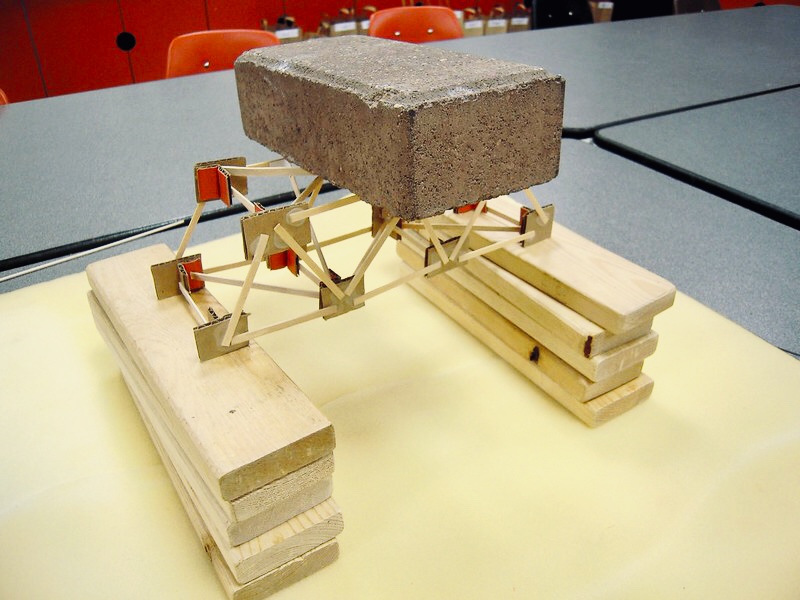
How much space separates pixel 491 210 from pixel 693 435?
1.62ft

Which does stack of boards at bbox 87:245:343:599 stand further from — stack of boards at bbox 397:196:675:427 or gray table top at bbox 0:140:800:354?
gray table top at bbox 0:140:800:354

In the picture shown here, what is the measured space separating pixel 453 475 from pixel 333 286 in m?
0.30

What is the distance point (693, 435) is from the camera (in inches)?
36.3

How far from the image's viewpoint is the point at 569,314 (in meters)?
0.94

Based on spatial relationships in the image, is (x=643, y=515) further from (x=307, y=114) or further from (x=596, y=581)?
(x=307, y=114)

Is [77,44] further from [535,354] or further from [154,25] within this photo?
[535,354]

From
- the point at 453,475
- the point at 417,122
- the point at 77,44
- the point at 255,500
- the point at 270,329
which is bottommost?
the point at 453,475

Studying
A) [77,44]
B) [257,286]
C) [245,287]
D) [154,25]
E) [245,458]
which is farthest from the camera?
[154,25]

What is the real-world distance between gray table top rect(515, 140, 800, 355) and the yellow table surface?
0.08 m

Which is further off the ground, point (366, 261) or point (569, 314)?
point (366, 261)

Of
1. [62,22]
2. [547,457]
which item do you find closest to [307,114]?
[547,457]

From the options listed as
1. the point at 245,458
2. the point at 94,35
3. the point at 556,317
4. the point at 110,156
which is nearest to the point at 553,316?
the point at 556,317

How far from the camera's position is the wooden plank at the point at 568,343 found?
91cm

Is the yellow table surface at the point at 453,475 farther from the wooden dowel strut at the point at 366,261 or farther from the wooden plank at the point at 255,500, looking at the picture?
the wooden dowel strut at the point at 366,261
